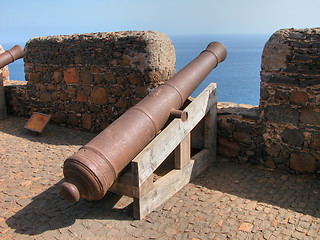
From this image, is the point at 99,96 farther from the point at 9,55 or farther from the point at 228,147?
the point at 9,55

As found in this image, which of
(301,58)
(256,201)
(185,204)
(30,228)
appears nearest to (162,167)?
(185,204)

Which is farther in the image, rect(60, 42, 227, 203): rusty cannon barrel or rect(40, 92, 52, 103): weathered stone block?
rect(40, 92, 52, 103): weathered stone block

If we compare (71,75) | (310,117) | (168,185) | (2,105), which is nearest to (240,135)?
(310,117)

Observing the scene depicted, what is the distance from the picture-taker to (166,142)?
176 inches

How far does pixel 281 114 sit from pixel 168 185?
7.44 ft

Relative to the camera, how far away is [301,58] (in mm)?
5008

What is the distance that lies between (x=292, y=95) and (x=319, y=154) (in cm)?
103

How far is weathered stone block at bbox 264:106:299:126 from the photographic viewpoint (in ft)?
17.3

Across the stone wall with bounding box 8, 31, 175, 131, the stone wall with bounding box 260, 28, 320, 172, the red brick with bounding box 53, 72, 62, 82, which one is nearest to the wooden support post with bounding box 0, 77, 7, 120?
the stone wall with bounding box 8, 31, 175, 131

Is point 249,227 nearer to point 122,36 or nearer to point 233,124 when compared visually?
point 233,124

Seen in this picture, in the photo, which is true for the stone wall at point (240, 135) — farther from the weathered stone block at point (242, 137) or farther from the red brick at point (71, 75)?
the red brick at point (71, 75)

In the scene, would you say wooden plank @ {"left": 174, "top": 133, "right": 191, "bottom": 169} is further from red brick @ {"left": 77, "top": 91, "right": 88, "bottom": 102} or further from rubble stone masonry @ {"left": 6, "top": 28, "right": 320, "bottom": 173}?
red brick @ {"left": 77, "top": 91, "right": 88, "bottom": 102}

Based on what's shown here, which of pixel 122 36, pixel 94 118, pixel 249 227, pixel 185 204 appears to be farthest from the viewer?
pixel 94 118

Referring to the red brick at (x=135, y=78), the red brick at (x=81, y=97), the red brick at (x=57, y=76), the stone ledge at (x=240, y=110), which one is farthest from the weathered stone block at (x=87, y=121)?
the stone ledge at (x=240, y=110)
